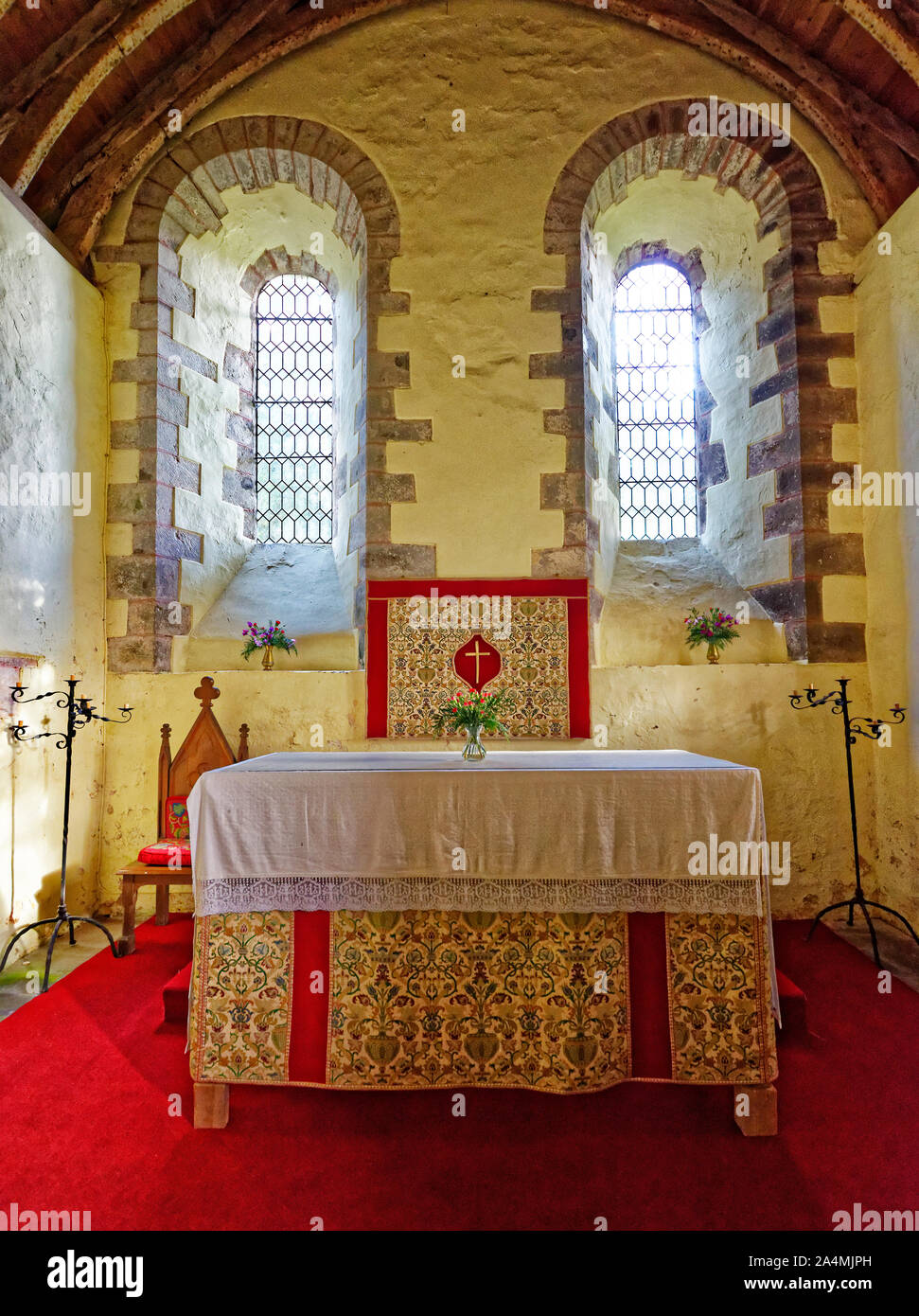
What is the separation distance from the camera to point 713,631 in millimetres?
4484

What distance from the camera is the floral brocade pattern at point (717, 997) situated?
232cm

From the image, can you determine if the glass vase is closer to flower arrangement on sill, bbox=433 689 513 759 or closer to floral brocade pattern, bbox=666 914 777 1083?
flower arrangement on sill, bbox=433 689 513 759

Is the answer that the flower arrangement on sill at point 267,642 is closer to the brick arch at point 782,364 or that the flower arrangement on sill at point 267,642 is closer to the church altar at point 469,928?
the brick arch at point 782,364

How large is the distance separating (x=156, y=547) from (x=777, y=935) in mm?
4287

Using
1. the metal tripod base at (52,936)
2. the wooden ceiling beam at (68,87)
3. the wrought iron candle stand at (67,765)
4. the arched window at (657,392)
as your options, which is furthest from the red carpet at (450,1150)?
the wooden ceiling beam at (68,87)

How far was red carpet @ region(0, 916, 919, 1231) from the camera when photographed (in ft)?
6.25

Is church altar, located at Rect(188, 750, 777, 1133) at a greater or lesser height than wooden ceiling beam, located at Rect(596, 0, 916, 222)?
lesser

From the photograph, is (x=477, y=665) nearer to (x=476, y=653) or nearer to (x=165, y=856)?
(x=476, y=653)

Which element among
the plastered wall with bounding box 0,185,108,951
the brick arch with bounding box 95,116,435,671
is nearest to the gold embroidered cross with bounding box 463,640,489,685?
the brick arch with bounding box 95,116,435,671

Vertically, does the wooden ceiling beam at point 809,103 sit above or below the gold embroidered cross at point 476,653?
above

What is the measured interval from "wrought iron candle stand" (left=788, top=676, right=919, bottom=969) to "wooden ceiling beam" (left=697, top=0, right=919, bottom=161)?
3364 millimetres

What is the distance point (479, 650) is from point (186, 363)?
2768 millimetres

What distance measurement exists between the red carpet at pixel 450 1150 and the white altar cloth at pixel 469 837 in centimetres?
65
